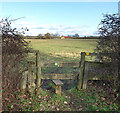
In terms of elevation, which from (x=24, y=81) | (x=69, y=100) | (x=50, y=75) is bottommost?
(x=69, y=100)

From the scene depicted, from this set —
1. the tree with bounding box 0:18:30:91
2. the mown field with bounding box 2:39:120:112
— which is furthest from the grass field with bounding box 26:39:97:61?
the mown field with bounding box 2:39:120:112

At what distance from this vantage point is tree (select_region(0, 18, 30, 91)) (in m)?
5.18

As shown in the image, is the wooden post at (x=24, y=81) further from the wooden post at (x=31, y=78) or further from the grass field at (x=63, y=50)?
the grass field at (x=63, y=50)

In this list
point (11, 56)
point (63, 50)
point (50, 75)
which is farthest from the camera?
point (63, 50)

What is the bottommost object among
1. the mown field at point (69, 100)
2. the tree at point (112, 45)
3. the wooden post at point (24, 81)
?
the mown field at point (69, 100)

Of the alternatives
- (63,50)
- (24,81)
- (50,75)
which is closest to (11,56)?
(24,81)

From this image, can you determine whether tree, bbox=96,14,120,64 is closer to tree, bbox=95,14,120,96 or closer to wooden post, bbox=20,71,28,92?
tree, bbox=95,14,120,96

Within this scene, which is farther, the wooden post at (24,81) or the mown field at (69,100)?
the wooden post at (24,81)

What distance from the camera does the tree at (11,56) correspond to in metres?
5.18

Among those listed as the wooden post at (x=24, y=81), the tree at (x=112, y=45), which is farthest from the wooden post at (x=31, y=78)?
the tree at (x=112, y=45)

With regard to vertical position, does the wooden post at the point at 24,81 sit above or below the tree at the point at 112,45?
below

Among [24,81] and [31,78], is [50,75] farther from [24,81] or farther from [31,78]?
[24,81]

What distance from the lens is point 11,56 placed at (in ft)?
17.2

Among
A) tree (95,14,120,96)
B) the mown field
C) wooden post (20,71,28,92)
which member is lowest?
the mown field
